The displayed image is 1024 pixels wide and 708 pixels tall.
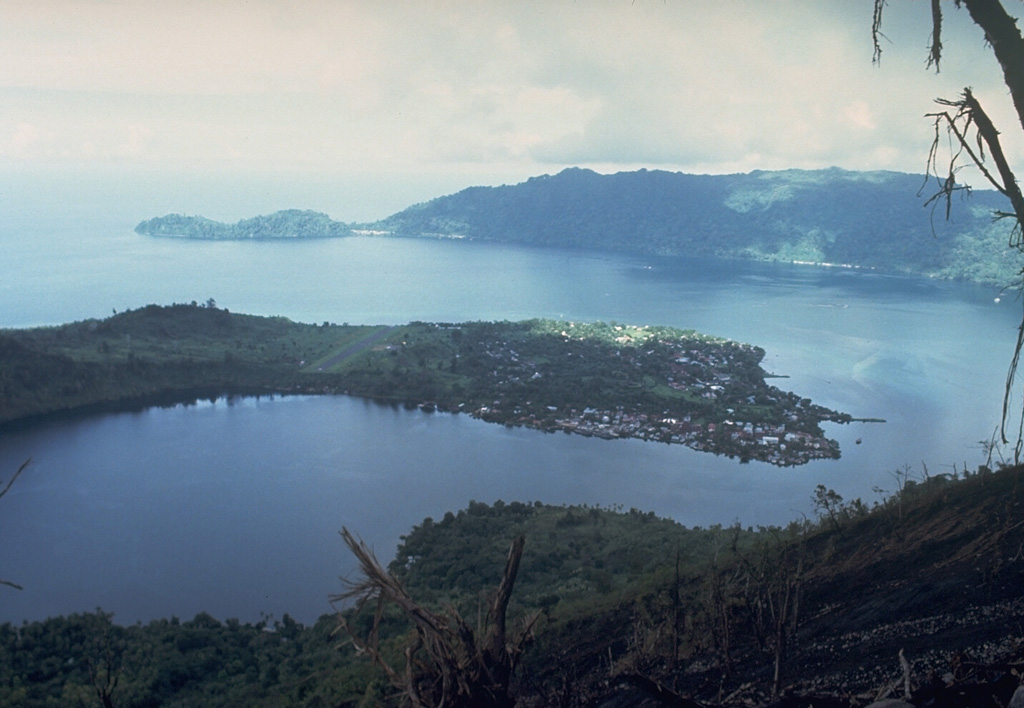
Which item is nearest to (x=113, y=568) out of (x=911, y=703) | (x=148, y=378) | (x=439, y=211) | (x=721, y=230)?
(x=148, y=378)

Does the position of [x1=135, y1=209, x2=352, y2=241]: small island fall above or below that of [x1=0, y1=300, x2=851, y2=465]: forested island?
above

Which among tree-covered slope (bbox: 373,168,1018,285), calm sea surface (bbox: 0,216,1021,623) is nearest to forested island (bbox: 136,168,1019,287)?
tree-covered slope (bbox: 373,168,1018,285)

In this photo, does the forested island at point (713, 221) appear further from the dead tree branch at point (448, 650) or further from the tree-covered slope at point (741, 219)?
the dead tree branch at point (448, 650)

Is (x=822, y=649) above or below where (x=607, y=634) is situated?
above

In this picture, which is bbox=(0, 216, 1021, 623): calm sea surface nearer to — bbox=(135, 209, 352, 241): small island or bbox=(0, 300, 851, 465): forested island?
bbox=(0, 300, 851, 465): forested island

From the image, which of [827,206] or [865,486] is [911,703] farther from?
[827,206]

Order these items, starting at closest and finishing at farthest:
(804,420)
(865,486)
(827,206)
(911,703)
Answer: (911,703) → (865,486) → (804,420) → (827,206)
